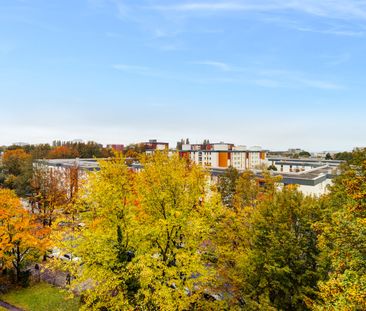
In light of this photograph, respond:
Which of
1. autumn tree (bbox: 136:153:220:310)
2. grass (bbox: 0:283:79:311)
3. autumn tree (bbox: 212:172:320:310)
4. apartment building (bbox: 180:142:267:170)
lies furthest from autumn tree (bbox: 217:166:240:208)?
apartment building (bbox: 180:142:267:170)

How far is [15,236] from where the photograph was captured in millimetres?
25344

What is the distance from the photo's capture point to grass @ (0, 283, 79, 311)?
78.0 feet

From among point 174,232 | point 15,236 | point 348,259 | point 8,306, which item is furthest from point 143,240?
point 8,306

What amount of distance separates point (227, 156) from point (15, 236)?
82.7m

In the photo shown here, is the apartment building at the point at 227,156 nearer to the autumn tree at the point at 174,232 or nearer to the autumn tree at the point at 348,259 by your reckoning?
the autumn tree at the point at 174,232

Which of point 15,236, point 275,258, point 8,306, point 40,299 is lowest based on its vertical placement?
point 8,306

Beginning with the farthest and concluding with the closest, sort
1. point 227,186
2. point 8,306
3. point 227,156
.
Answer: point 227,156 → point 227,186 → point 8,306

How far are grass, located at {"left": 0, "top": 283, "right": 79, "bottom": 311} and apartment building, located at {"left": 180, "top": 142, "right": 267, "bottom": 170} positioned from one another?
69.4 m

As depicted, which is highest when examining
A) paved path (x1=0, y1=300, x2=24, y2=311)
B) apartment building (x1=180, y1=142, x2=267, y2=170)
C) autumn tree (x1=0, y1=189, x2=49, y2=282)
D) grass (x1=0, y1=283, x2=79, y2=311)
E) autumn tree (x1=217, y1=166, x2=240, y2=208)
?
apartment building (x1=180, y1=142, x2=267, y2=170)

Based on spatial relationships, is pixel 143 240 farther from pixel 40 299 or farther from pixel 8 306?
pixel 8 306

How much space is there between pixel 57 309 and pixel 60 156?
356 ft

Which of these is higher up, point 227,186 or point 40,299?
point 227,186

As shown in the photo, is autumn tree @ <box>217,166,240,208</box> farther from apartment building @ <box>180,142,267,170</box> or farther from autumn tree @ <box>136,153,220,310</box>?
apartment building @ <box>180,142,267,170</box>

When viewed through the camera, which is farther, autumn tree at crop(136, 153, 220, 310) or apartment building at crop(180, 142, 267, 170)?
apartment building at crop(180, 142, 267, 170)
